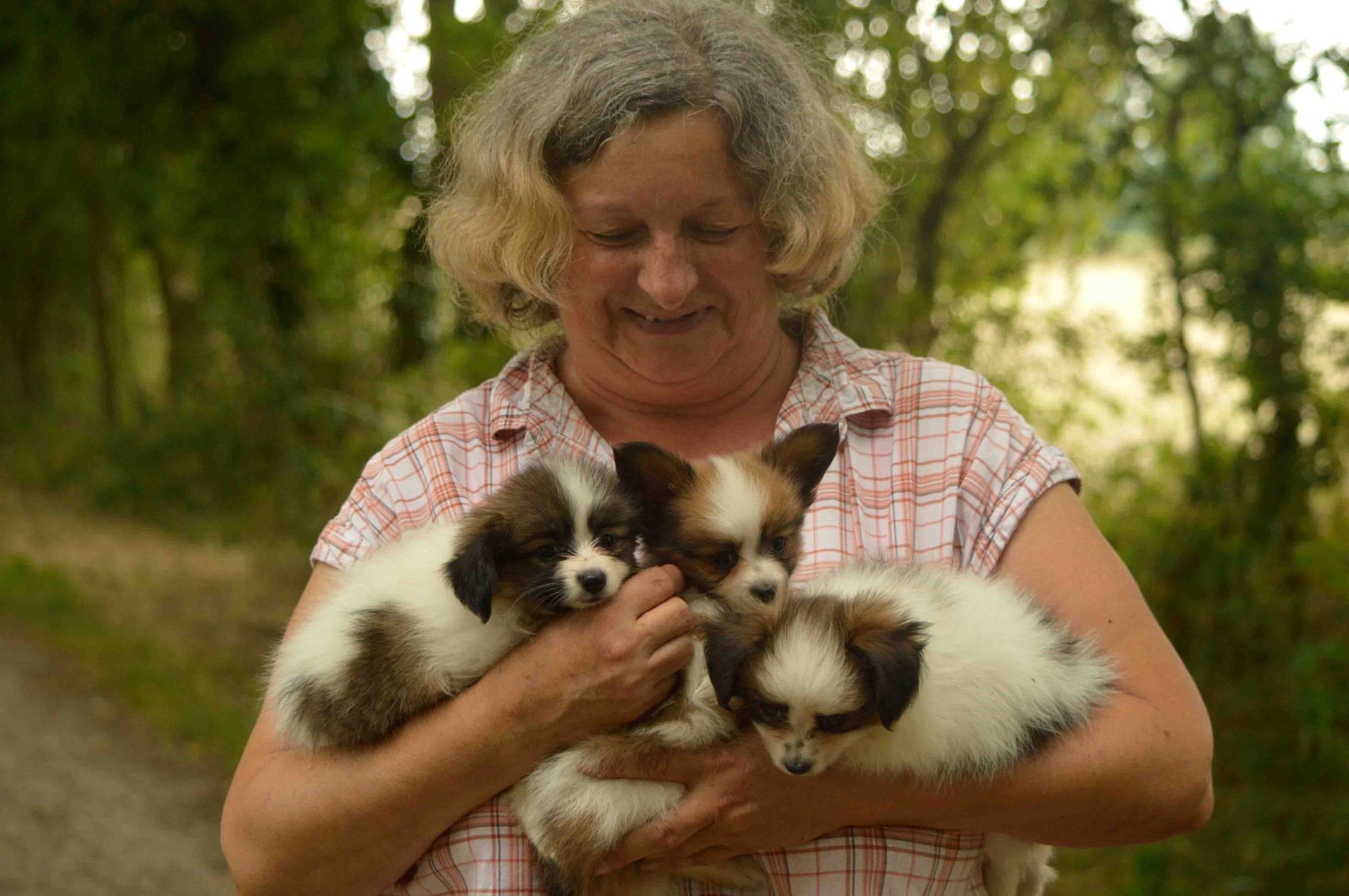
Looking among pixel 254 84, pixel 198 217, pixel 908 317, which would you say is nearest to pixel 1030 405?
pixel 908 317

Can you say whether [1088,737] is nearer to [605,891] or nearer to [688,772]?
[688,772]

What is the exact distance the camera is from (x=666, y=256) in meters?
2.79

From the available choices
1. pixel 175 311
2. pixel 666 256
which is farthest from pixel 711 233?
pixel 175 311

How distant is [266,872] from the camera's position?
2.61 metres

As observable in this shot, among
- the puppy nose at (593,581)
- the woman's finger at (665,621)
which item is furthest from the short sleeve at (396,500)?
the woman's finger at (665,621)

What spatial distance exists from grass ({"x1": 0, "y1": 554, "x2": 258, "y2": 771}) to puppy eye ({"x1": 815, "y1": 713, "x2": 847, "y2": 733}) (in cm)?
503

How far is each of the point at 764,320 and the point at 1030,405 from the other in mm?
4065

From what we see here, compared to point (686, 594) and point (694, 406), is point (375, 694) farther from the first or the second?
point (694, 406)

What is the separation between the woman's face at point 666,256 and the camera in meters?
2.78

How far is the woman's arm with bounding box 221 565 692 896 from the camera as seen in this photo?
2428mm

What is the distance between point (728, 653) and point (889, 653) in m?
0.28

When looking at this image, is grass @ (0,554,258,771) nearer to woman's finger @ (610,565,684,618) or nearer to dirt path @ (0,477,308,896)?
dirt path @ (0,477,308,896)

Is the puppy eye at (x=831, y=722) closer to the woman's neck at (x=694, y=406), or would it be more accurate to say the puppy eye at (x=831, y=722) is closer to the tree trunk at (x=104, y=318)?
the woman's neck at (x=694, y=406)

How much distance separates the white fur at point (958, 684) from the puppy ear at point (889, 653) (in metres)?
0.04
